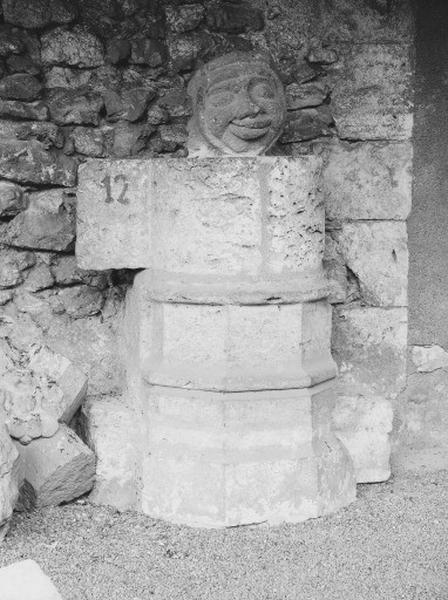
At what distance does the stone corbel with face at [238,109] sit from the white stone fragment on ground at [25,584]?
199cm

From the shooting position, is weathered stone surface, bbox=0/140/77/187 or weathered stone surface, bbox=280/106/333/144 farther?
weathered stone surface, bbox=280/106/333/144

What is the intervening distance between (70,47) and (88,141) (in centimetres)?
41

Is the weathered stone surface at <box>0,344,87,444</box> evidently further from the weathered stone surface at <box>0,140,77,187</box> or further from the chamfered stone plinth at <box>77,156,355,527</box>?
the weathered stone surface at <box>0,140,77,187</box>

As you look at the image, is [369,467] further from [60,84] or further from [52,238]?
[60,84]

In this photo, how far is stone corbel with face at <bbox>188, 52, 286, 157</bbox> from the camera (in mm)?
3979

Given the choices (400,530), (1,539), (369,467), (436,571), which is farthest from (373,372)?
(1,539)

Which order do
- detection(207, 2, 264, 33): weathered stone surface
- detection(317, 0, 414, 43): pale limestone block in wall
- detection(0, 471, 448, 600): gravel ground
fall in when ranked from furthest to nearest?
detection(317, 0, 414, 43): pale limestone block in wall
detection(207, 2, 264, 33): weathered stone surface
detection(0, 471, 448, 600): gravel ground

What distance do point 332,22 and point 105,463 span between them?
7.35ft

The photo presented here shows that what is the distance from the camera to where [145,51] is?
430 cm

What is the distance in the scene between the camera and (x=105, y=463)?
4133mm

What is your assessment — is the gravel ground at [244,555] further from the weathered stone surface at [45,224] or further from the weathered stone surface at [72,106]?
the weathered stone surface at [72,106]

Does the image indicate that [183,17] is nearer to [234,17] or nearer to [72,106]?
[234,17]

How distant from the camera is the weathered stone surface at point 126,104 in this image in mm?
4285

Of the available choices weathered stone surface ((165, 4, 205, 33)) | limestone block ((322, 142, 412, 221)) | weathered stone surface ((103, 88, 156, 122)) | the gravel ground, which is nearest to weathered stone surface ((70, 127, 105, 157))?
weathered stone surface ((103, 88, 156, 122))
